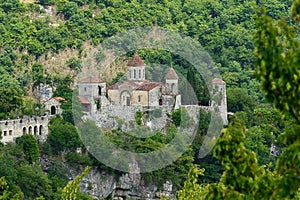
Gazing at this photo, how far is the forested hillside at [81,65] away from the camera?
40.9 m

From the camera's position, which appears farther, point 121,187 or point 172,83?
point 172,83

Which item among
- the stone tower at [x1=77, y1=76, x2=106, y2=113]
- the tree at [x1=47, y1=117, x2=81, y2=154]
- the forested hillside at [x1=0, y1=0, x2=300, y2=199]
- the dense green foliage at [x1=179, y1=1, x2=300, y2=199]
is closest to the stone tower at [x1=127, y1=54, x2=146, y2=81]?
the stone tower at [x1=77, y1=76, x2=106, y2=113]

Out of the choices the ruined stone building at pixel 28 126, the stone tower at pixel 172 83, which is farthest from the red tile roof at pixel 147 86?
the ruined stone building at pixel 28 126

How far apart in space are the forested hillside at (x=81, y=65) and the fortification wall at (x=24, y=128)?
52 centimetres

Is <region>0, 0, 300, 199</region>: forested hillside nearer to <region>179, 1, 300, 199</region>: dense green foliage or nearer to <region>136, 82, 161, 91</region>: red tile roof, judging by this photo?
<region>136, 82, 161, 91</region>: red tile roof

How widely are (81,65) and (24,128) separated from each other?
1501cm

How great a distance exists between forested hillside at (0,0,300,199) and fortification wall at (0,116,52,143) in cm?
52

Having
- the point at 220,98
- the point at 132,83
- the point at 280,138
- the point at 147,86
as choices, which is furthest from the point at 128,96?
the point at 280,138

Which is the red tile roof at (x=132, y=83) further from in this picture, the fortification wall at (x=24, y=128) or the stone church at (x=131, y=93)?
the fortification wall at (x=24, y=128)

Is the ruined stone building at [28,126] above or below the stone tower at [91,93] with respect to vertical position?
below

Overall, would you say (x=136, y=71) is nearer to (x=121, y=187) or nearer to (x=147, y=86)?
(x=147, y=86)

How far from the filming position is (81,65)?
56969 mm

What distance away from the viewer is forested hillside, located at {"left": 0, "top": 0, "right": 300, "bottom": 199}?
40875mm

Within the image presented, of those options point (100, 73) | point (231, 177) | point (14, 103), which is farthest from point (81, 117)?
point (231, 177)
